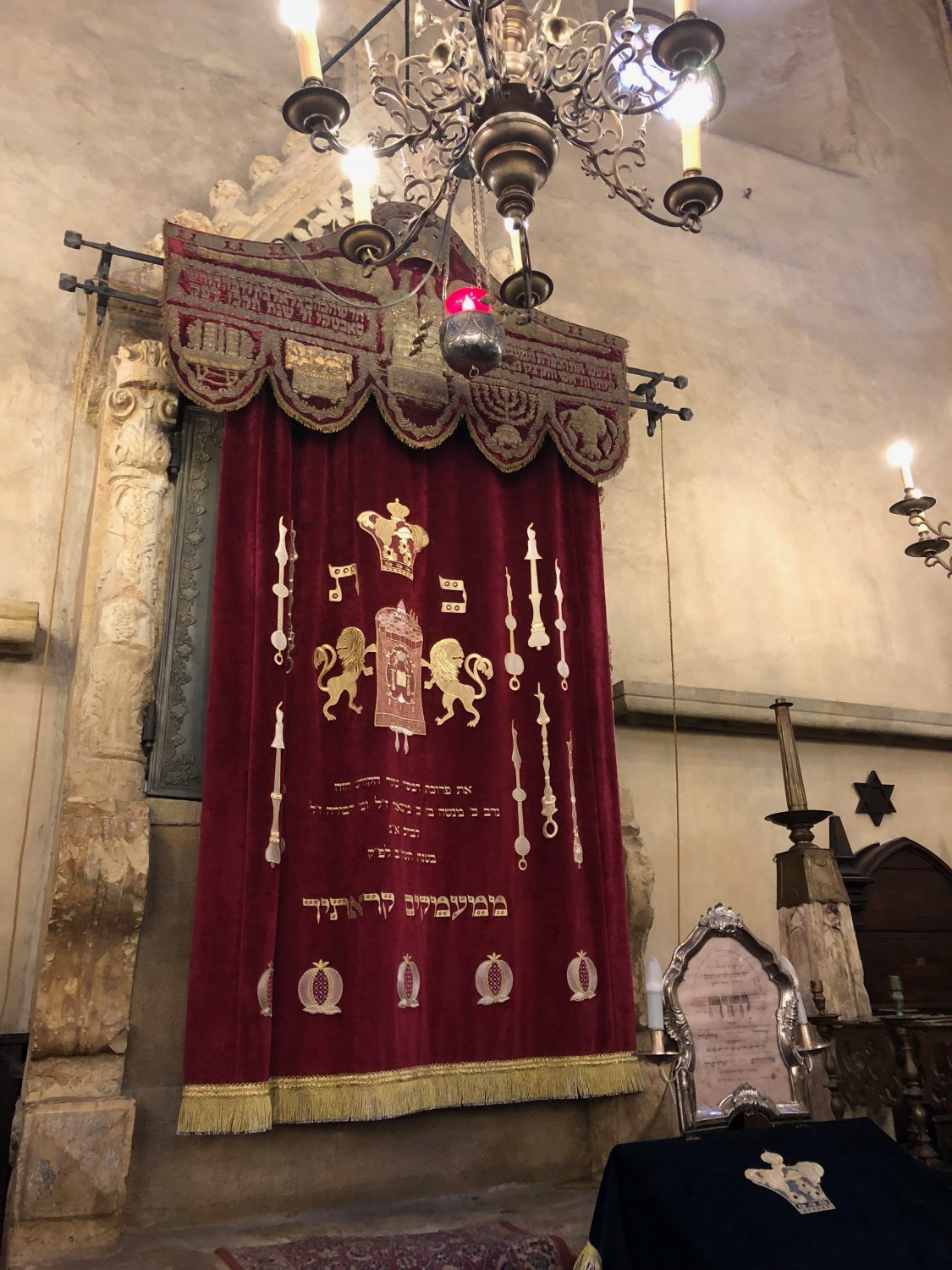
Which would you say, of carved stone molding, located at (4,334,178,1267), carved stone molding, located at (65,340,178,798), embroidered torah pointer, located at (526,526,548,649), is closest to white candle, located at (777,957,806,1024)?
embroidered torah pointer, located at (526,526,548,649)

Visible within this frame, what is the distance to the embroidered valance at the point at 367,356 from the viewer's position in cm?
370

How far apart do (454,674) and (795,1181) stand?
211 centimetres

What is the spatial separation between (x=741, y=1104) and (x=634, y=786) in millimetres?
1952

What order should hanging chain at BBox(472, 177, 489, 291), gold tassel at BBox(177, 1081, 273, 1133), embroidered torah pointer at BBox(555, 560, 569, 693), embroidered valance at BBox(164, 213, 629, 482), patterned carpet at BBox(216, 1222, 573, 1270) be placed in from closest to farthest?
patterned carpet at BBox(216, 1222, 573, 1270), gold tassel at BBox(177, 1081, 273, 1133), hanging chain at BBox(472, 177, 489, 291), embroidered valance at BBox(164, 213, 629, 482), embroidered torah pointer at BBox(555, 560, 569, 693)

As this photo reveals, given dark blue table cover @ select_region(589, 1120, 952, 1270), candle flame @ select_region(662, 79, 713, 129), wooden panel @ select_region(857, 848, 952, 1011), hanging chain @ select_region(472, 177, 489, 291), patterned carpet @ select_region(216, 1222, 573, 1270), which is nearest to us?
dark blue table cover @ select_region(589, 1120, 952, 1270)

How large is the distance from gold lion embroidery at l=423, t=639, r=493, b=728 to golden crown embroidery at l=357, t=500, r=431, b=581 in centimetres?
33

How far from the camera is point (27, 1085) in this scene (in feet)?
9.51

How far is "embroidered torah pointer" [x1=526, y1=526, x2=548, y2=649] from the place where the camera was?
4.08 metres

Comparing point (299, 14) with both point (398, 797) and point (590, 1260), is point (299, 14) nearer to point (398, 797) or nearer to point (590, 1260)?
point (398, 797)

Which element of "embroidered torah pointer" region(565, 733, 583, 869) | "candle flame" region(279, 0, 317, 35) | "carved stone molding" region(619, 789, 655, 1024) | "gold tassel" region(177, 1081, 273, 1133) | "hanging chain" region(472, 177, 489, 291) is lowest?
"gold tassel" region(177, 1081, 273, 1133)

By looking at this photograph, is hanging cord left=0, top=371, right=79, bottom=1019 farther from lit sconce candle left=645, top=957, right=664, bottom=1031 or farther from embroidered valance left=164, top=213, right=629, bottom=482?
lit sconce candle left=645, top=957, right=664, bottom=1031

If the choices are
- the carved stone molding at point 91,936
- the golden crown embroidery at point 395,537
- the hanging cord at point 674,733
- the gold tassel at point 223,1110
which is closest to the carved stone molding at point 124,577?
the carved stone molding at point 91,936

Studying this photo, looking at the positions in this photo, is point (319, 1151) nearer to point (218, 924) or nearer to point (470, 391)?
point (218, 924)

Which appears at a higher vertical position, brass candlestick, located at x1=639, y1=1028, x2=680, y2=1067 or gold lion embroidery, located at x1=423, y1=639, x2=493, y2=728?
gold lion embroidery, located at x1=423, y1=639, x2=493, y2=728
